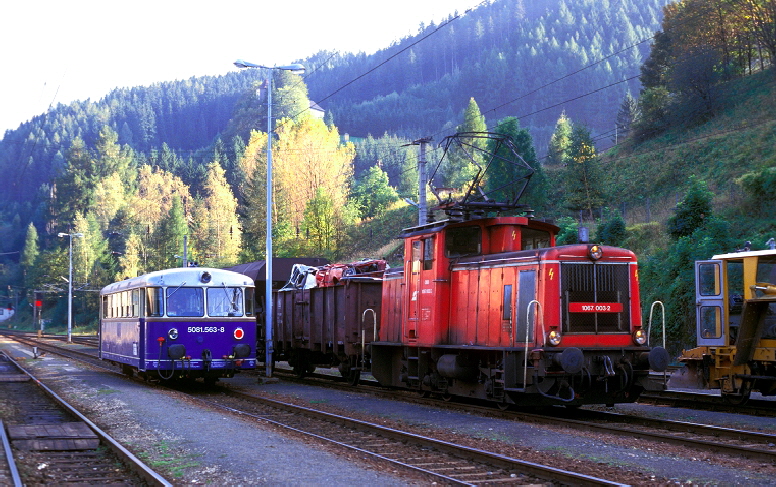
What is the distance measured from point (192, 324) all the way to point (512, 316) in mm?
8944

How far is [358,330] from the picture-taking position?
19797 millimetres

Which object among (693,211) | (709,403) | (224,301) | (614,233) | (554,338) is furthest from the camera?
(614,233)

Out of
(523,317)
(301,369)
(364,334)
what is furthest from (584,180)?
(523,317)

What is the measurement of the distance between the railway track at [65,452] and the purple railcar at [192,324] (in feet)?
10.5

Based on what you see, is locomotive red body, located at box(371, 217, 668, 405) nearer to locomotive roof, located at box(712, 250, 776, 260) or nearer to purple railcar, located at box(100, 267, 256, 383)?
locomotive roof, located at box(712, 250, 776, 260)

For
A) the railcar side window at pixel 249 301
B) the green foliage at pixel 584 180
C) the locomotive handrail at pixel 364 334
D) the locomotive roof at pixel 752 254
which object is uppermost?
the green foliage at pixel 584 180

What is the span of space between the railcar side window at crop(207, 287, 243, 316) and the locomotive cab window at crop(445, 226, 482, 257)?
694 cm

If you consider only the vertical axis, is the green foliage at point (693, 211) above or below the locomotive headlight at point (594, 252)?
above

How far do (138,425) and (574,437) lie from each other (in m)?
7.26

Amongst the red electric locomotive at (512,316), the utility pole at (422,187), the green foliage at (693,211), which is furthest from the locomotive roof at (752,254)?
the green foliage at (693,211)

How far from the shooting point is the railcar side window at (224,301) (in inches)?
767

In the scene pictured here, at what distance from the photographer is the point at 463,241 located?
50.8 ft

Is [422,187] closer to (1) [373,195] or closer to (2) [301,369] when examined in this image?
(2) [301,369]

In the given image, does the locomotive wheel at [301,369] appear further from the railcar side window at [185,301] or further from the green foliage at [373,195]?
the green foliage at [373,195]
